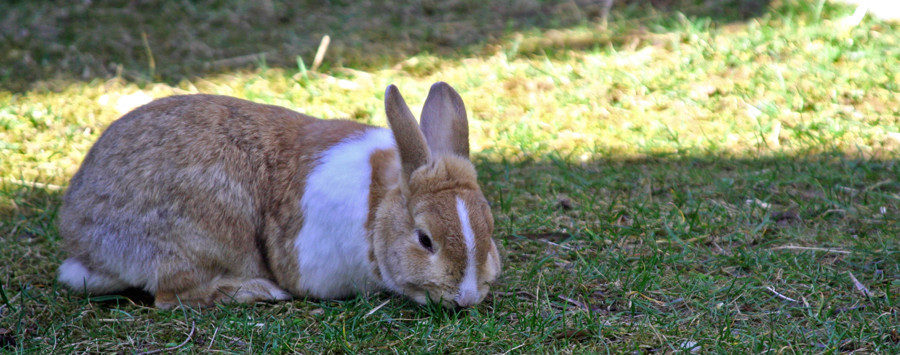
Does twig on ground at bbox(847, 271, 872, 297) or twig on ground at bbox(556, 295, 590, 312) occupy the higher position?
twig on ground at bbox(847, 271, 872, 297)

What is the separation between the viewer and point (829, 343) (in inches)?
117

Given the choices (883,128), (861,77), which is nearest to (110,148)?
(883,128)

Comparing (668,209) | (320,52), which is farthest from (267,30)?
(668,209)

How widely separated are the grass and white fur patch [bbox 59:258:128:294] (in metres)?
0.06

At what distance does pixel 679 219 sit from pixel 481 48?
3.08 m

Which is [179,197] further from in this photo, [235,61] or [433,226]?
[235,61]

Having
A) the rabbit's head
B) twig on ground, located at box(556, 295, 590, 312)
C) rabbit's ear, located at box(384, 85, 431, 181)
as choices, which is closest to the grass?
twig on ground, located at box(556, 295, 590, 312)

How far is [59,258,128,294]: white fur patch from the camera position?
3.63 m

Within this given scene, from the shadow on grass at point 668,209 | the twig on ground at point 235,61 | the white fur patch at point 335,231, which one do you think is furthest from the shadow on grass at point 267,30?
the white fur patch at point 335,231

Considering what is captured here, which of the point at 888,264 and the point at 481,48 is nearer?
the point at 888,264

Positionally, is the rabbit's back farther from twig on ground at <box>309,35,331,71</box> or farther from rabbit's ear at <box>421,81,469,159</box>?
Answer: twig on ground at <box>309,35,331,71</box>

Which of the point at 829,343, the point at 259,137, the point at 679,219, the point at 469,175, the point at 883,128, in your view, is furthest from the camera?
the point at 883,128

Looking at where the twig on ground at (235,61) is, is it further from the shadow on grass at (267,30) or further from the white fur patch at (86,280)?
the white fur patch at (86,280)

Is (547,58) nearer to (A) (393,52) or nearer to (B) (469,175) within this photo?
(A) (393,52)
